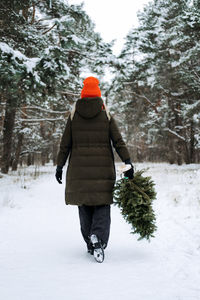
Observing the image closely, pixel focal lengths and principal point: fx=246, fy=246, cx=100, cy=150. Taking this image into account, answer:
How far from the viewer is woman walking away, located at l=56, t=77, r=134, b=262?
3195mm

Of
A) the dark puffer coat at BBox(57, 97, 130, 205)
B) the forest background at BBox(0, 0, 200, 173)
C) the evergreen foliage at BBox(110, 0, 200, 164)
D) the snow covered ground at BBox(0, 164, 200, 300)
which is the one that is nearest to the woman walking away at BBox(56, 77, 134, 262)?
the dark puffer coat at BBox(57, 97, 130, 205)

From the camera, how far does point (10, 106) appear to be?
10.3 m

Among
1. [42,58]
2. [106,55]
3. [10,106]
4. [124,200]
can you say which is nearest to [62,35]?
[106,55]

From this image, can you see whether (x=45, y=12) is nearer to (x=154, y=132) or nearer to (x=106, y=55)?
(x=106, y=55)

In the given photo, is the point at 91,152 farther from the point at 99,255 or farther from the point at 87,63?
the point at 87,63

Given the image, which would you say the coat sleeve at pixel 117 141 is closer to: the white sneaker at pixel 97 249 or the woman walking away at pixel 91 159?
the woman walking away at pixel 91 159

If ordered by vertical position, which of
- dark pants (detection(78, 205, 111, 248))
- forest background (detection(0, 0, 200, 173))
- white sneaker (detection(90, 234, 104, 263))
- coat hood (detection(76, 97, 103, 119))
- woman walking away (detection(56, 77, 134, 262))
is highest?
forest background (detection(0, 0, 200, 173))

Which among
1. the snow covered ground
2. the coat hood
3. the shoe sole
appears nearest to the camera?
the snow covered ground

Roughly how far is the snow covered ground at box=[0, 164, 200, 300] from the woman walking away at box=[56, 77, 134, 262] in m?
0.48

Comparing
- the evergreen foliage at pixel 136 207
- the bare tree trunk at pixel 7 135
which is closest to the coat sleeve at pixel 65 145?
the evergreen foliage at pixel 136 207

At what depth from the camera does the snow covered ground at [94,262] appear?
222cm

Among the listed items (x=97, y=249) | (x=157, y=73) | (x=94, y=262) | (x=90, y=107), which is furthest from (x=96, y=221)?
(x=157, y=73)

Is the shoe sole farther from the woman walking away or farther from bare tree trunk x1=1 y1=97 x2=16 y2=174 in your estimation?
bare tree trunk x1=1 y1=97 x2=16 y2=174

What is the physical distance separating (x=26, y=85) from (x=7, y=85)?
53 cm
